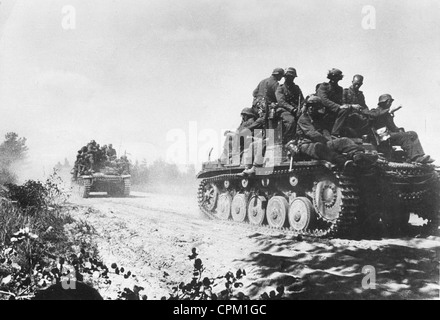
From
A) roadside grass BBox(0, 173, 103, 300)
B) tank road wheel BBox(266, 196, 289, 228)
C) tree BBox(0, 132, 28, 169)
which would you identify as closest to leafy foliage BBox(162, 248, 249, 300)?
roadside grass BBox(0, 173, 103, 300)

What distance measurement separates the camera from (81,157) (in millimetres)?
22734

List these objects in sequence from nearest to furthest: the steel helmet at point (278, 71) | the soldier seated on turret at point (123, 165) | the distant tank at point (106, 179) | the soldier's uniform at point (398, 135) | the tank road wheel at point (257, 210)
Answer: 1. the soldier's uniform at point (398, 135)
2. the tank road wheel at point (257, 210)
3. the steel helmet at point (278, 71)
4. the distant tank at point (106, 179)
5. the soldier seated on turret at point (123, 165)

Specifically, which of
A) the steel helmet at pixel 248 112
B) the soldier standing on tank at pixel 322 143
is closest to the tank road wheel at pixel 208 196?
the steel helmet at pixel 248 112

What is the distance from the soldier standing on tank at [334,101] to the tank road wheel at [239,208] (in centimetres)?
350

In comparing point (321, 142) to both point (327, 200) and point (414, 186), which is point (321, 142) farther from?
point (414, 186)

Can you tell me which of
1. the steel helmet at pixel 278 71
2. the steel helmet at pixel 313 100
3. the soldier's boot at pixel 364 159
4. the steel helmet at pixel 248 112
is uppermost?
the steel helmet at pixel 278 71

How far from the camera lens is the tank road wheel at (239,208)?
37.0ft

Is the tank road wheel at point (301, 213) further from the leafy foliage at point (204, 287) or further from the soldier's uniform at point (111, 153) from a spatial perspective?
the soldier's uniform at point (111, 153)

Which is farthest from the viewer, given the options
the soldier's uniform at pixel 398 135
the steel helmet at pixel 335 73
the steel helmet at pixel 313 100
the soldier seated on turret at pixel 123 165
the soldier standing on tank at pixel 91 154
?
the soldier standing on tank at pixel 91 154

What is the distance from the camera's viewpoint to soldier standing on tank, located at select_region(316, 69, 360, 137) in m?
8.95

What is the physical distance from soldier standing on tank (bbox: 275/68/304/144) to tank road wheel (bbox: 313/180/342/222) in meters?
1.96
